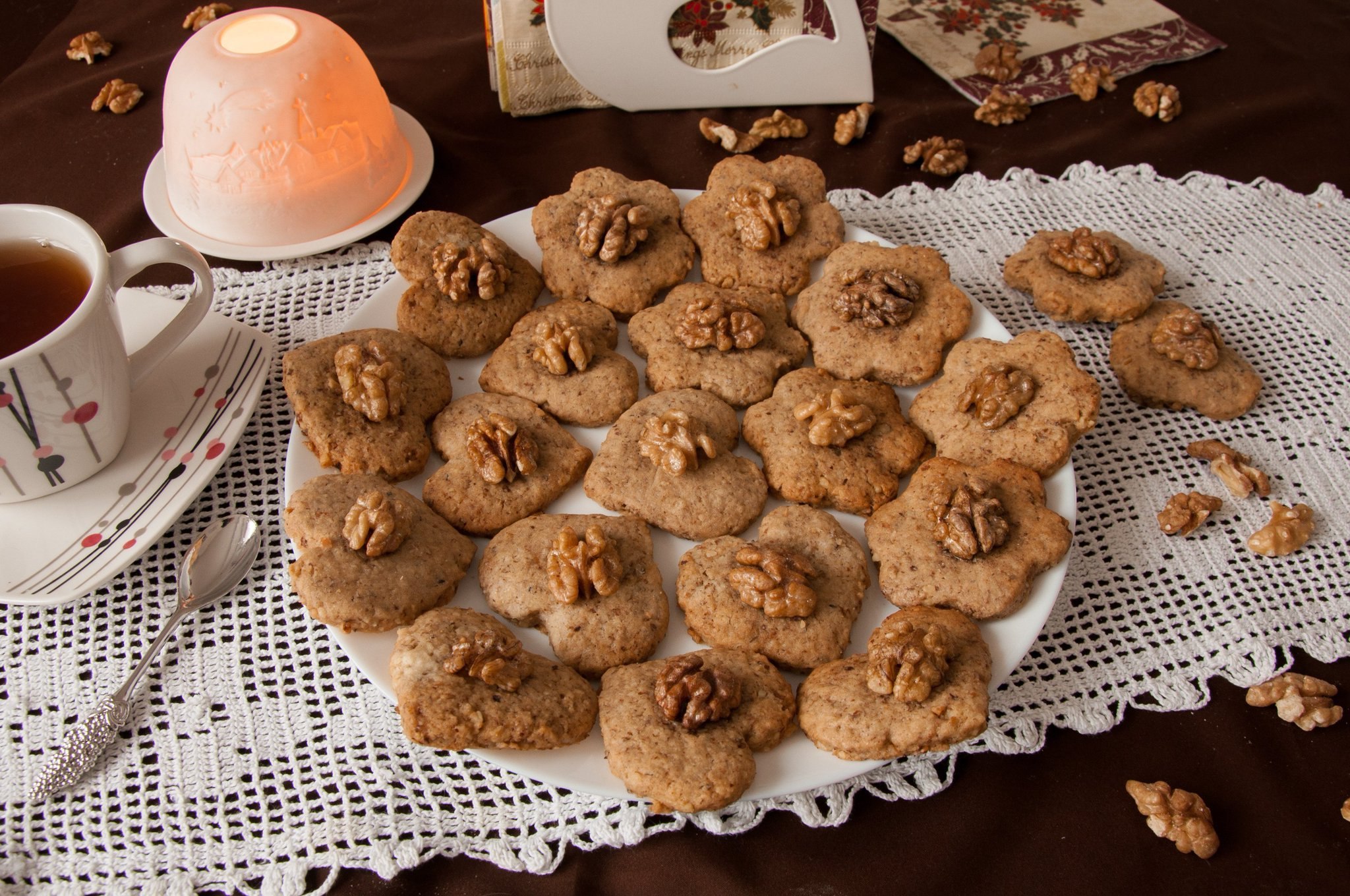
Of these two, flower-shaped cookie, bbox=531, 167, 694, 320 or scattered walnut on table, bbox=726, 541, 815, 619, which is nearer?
scattered walnut on table, bbox=726, 541, 815, 619

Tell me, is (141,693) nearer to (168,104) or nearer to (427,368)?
(427,368)

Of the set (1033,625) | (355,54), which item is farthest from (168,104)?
(1033,625)

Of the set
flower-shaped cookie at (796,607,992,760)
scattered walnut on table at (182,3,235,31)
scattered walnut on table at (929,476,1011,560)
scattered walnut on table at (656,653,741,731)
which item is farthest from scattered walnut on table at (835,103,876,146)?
scattered walnut on table at (182,3,235,31)

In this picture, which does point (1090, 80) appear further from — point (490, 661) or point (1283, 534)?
point (490, 661)

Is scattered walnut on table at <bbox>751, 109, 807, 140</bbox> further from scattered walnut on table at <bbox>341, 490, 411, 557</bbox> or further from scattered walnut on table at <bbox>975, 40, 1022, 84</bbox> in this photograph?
scattered walnut on table at <bbox>341, 490, 411, 557</bbox>

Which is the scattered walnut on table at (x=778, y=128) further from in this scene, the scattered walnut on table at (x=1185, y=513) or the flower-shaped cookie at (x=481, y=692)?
the flower-shaped cookie at (x=481, y=692)

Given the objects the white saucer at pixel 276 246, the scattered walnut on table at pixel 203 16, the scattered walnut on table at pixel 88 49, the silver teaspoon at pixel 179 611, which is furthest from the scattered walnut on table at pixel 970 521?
the scattered walnut on table at pixel 88 49

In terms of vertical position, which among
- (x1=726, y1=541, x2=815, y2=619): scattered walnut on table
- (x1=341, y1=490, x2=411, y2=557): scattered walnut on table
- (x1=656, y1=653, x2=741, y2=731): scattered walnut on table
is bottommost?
(x1=656, y1=653, x2=741, y2=731): scattered walnut on table
